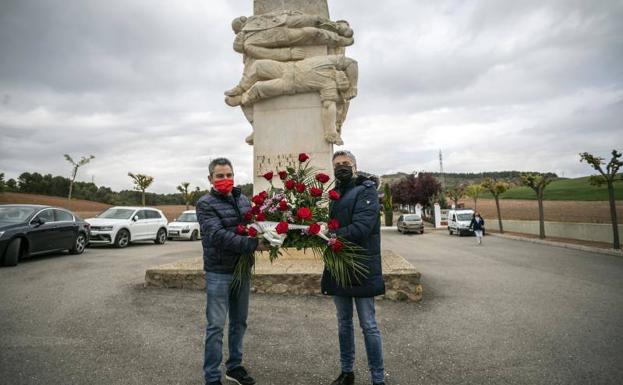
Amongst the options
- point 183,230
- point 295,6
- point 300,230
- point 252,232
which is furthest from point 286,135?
point 183,230

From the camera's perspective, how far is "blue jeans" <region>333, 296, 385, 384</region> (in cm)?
239

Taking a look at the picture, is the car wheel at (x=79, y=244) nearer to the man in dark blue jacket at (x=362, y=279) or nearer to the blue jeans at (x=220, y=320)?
the blue jeans at (x=220, y=320)

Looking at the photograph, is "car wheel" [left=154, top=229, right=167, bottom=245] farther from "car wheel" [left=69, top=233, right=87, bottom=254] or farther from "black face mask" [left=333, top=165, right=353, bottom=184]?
"black face mask" [left=333, top=165, right=353, bottom=184]

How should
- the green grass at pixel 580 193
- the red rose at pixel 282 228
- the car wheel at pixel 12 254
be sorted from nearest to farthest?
1. the red rose at pixel 282 228
2. the car wheel at pixel 12 254
3. the green grass at pixel 580 193

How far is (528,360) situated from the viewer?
297cm

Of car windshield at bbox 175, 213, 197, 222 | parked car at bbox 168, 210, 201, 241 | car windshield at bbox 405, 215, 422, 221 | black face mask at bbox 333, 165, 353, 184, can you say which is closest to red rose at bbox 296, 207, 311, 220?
black face mask at bbox 333, 165, 353, 184

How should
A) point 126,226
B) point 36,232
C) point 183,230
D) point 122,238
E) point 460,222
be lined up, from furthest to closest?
1. point 460,222
2. point 183,230
3. point 126,226
4. point 122,238
5. point 36,232

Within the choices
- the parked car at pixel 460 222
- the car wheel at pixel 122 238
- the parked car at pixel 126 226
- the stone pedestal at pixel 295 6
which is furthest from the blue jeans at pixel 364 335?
the parked car at pixel 460 222

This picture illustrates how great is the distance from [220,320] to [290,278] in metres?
2.34

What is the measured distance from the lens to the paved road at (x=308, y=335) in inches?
107

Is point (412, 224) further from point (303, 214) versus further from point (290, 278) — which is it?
point (303, 214)

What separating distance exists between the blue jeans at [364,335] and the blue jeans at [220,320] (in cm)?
83

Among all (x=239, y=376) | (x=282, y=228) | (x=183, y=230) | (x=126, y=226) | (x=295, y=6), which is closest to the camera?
(x=282, y=228)

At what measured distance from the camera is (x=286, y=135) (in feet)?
20.8
